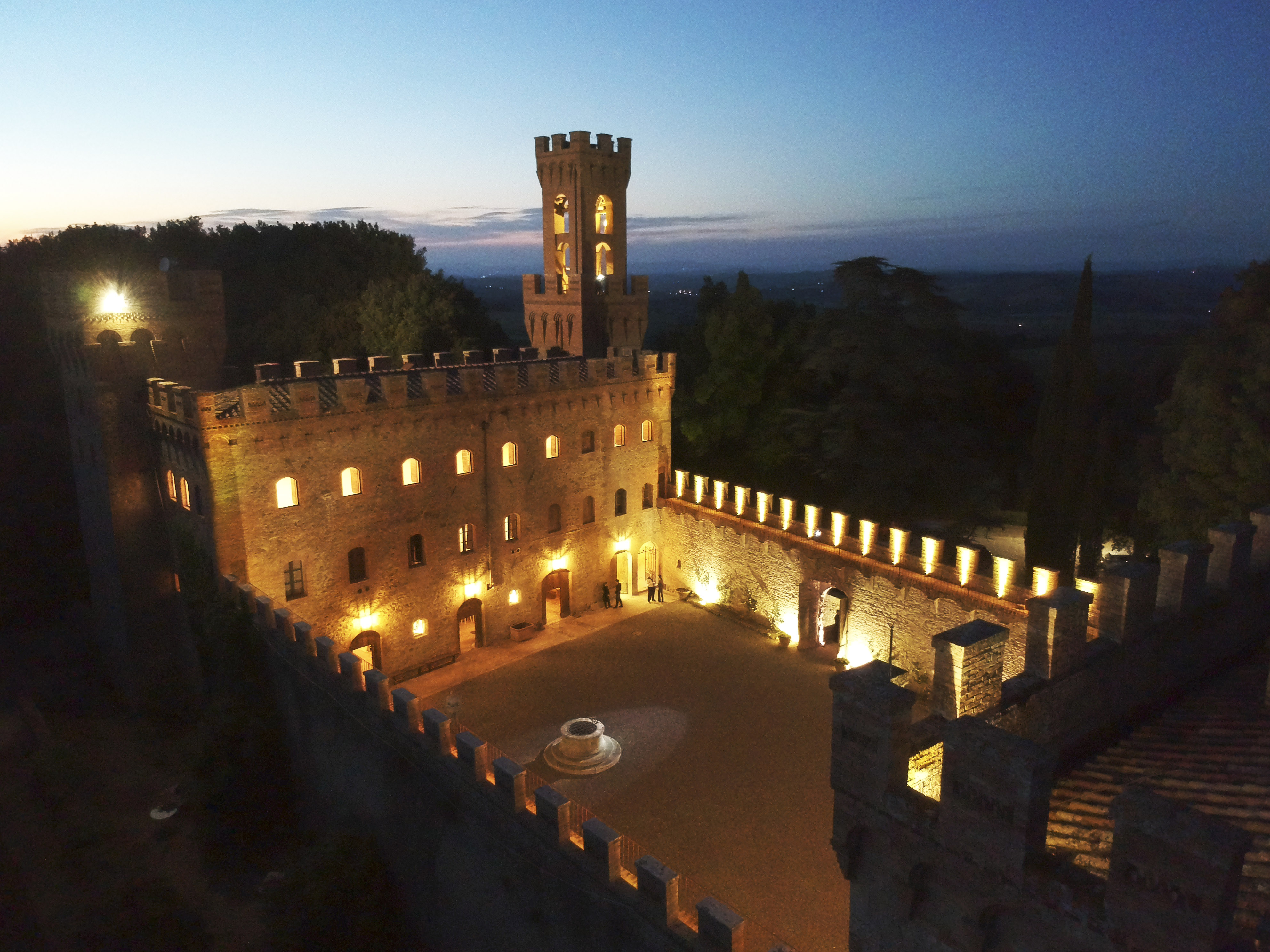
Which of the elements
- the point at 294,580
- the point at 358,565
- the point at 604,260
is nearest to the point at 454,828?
the point at 294,580

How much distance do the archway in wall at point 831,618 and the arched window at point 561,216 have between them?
48.1 ft

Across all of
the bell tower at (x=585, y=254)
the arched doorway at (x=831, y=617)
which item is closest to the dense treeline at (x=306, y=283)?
the bell tower at (x=585, y=254)

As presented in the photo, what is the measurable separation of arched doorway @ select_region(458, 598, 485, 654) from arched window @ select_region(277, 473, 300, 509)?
5.49m

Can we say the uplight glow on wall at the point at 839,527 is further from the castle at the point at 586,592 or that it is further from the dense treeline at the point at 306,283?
the dense treeline at the point at 306,283

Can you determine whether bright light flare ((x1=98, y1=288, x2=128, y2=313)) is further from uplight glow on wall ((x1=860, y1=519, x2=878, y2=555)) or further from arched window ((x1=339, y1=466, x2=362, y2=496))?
uplight glow on wall ((x1=860, y1=519, x2=878, y2=555))

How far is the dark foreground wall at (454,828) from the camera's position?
1052 cm

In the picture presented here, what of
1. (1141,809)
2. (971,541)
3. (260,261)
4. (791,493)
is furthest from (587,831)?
(260,261)

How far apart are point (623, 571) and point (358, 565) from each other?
8.93 meters

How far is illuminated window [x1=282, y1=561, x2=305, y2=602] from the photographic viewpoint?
63.6ft

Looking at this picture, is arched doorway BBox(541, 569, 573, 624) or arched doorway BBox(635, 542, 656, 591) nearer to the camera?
arched doorway BBox(541, 569, 573, 624)

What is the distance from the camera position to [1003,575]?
17.7 metres

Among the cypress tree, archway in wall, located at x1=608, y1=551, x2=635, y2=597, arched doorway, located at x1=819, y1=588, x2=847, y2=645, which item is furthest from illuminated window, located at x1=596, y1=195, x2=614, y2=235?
the cypress tree

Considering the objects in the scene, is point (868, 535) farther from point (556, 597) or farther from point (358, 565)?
point (358, 565)

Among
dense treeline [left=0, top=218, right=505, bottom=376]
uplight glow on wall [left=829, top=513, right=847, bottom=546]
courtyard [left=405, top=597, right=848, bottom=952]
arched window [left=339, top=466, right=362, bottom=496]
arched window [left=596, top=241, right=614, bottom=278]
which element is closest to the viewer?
courtyard [left=405, top=597, right=848, bottom=952]
